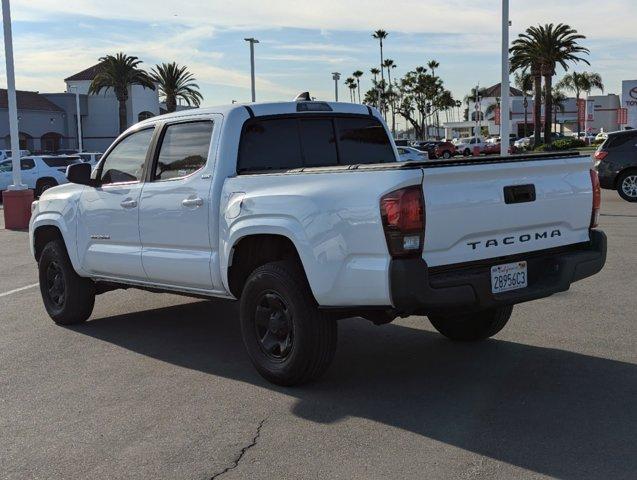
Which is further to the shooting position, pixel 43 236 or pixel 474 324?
pixel 43 236

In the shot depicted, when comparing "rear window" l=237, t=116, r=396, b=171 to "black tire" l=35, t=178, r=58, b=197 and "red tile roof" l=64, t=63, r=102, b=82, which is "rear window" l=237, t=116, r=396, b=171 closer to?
"black tire" l=35, t=178, r=58, b=197

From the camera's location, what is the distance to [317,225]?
5.09 m

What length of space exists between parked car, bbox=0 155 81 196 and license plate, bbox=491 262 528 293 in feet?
78.1

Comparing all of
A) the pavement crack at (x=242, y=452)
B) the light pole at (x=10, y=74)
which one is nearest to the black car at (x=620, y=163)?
the light pole at (x=10, y=74)

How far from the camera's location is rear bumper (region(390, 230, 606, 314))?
15.5 ft

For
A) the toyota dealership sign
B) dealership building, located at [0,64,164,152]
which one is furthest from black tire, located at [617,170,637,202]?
dealership building, located at [0,64,164,152]

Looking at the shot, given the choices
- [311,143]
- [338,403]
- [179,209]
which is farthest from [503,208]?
[179,209]

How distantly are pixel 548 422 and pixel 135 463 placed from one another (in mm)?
2396

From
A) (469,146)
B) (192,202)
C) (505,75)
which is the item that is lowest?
(192,202)

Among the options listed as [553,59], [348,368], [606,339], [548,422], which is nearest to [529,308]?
[606,339]

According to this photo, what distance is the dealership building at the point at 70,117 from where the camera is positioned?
66875mm

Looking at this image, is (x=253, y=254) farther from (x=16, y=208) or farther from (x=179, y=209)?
(x=16, y=208)

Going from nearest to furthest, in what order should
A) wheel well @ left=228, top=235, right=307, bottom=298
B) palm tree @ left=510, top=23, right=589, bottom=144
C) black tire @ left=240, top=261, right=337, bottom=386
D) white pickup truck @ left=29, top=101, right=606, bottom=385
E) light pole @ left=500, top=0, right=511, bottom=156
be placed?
white pickup truck @ left=29, top=101, right=606, bottom=385 < black tire @ left=240, top=261, right=337, bottom=386 < wheel well @ left=228, top=235, right=307, bottom=298 < light pole @ left=500, top=0, right=511, bottom=156 < palm tree @ left=510, top=23, right=589, bottom=144

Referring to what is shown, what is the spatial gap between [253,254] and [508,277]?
186 centimetres
